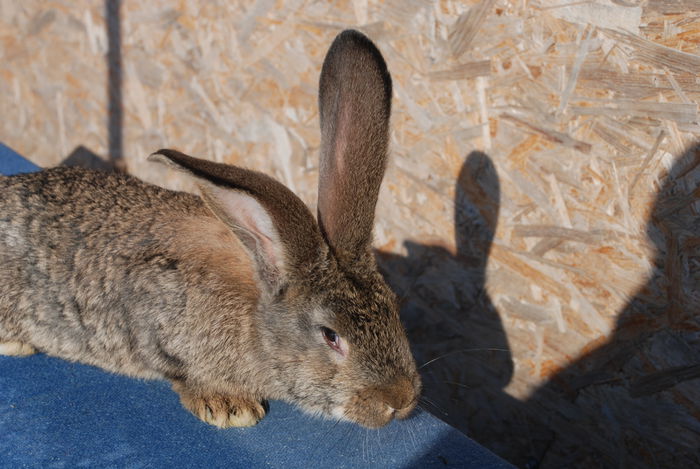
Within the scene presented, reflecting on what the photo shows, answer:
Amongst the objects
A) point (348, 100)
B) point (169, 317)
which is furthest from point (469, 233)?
point (169, 317)

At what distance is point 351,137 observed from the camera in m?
2.22

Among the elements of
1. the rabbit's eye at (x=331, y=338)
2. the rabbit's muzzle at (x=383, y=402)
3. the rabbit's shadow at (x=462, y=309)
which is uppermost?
the rabbit's eye at (x=331, y=338)

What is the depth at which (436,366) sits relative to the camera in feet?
12.2

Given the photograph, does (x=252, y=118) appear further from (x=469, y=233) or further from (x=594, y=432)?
(x=594, y=432)

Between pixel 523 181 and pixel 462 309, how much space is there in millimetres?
808

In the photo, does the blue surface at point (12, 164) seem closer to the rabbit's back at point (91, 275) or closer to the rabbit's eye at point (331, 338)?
the rabbit's back at point (91, 275)

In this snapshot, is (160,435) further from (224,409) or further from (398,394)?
(398,394)

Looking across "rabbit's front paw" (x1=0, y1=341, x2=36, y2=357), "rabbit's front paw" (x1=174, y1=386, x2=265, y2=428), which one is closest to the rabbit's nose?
"rabbit's front paw" (x1=174, y1=386, x2=265, y2=428)

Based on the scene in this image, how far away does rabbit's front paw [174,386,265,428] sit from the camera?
7.92 feet

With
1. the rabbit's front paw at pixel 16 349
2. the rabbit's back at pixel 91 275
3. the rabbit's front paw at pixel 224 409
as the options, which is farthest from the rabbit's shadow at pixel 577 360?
the rabbit's front paw at pixel 16 349

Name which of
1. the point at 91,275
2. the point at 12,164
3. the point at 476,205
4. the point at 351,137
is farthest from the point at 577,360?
the point at 12,164

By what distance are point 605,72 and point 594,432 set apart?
5.46 feet

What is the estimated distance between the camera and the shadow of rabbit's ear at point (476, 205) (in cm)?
316

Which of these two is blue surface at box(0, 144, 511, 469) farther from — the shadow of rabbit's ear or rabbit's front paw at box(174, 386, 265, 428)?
the shadow of rabbit's ear
